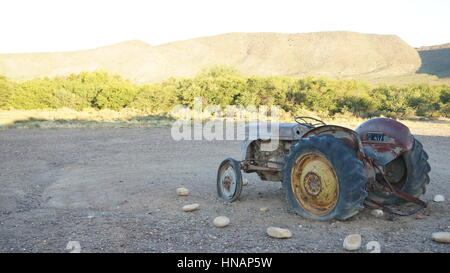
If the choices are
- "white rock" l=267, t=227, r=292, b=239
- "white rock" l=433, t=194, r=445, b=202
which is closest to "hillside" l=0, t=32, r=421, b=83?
"white rock" l=433, t=194, r=445, b=202

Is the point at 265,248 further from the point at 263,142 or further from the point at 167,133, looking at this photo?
the point at 167,133

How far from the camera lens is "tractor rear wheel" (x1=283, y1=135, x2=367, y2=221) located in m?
4.89

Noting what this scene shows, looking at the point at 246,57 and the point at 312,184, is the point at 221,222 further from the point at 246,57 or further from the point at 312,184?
the point at 246,57

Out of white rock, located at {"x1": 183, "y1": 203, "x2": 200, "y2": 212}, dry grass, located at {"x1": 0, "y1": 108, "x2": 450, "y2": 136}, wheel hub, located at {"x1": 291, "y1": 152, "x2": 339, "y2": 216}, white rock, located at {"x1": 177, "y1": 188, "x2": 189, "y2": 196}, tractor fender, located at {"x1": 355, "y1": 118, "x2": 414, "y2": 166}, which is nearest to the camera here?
wheel hub, located at {"x1": 291, "y1": 152, "x2": 339, "y2": 216}

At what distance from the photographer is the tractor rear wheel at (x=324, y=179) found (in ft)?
16.0

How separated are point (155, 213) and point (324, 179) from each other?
266 centimetres

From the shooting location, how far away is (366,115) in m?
27.4

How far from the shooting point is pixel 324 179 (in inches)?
209

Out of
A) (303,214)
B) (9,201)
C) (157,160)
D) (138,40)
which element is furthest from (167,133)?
(138,40)

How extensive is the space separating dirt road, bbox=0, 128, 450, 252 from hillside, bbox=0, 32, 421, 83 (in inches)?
2948

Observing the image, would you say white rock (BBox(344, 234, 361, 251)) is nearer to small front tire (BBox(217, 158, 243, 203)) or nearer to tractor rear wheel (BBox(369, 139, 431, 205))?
tractor rear wheel (BBox(369, 139, 431, 205))

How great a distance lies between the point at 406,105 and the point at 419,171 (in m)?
25.9

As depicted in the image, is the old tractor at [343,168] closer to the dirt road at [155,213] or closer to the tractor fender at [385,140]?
the tractor fender at [385,140]

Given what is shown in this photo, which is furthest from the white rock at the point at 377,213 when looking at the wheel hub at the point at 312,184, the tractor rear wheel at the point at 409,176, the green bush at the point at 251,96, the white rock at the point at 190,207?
the green bush at the point at 251,96
